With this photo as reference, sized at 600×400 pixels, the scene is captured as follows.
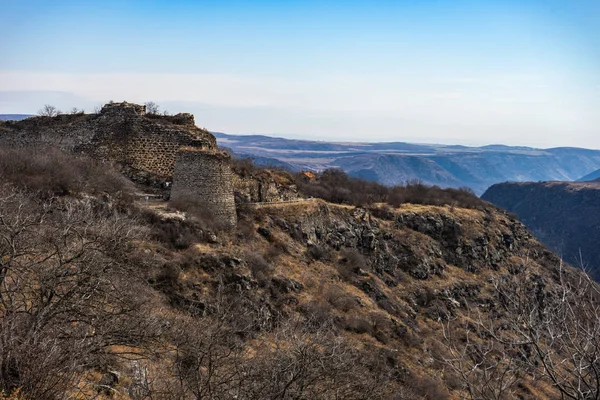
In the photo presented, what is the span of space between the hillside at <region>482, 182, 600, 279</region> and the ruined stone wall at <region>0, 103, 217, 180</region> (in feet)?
266

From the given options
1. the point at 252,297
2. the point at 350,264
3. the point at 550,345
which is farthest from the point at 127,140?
the point at 550,345

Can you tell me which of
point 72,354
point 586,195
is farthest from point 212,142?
point 586,195

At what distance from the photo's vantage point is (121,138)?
22625 mm

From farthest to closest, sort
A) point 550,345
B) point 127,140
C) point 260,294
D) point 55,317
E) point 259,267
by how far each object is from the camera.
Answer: point 127,140, point 259,267, point 260,294, point 55,317, point 550,345

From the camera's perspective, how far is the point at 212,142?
80.5 ft

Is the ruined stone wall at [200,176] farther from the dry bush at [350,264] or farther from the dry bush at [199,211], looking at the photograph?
the dry bush at [350,264]

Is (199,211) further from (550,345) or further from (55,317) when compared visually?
(550,345)

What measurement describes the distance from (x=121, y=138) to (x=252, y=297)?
33.6 feet

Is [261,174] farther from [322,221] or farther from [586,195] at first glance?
[586,195]

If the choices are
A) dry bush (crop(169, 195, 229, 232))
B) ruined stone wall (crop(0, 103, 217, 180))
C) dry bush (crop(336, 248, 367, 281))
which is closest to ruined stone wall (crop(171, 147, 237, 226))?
dry bush (crop(169, 195, 229, 232))

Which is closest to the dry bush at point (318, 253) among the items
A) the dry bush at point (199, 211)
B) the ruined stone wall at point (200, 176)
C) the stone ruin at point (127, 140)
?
the stone ruin at point (127, 140)

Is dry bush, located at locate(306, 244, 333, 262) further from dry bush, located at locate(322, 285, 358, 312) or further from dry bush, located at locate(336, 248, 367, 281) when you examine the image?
dry bush, located at locate(322, 285, 358, 312)

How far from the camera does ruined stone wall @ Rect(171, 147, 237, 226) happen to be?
20.7 metres

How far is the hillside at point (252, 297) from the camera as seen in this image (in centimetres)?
812
